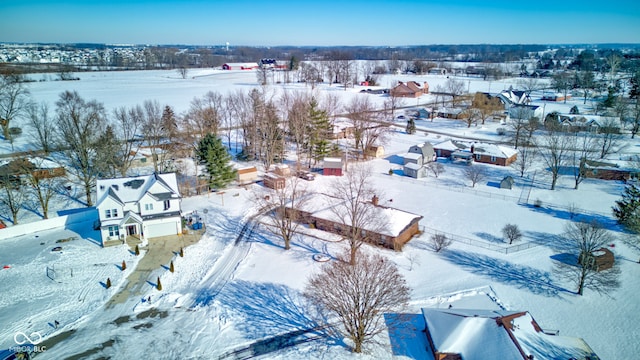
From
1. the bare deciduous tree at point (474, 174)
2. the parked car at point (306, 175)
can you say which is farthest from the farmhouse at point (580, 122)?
the parked car at point (306, 175)

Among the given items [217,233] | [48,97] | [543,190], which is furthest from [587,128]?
[48,97]

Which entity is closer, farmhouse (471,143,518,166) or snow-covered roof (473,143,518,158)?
farmhouse (471,143,518,166)

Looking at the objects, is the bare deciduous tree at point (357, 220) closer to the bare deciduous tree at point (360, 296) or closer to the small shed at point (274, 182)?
the bare deciduous tree at point (360, 296)

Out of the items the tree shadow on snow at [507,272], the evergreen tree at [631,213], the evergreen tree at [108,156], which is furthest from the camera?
the evergreen tree at [108,156]

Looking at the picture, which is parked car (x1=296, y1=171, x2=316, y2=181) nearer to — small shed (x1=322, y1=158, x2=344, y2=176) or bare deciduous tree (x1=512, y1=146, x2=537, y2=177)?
small shed (x1=322, y1=158, x2=344, y2=176)

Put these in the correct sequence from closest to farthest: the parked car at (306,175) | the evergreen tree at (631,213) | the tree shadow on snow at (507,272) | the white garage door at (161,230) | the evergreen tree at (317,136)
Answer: the tree shadow on snow at (507,272), the evergreen tree at (631,213), the white garage door at (161,230), the parked car at (306,175), the evergreen tree at (317,136)

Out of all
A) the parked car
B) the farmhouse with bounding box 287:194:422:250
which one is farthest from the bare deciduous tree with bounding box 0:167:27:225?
the parked car

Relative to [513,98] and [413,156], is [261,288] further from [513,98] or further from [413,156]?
[513,98]

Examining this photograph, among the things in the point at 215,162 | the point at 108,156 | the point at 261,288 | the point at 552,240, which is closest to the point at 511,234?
the point at 552,240
